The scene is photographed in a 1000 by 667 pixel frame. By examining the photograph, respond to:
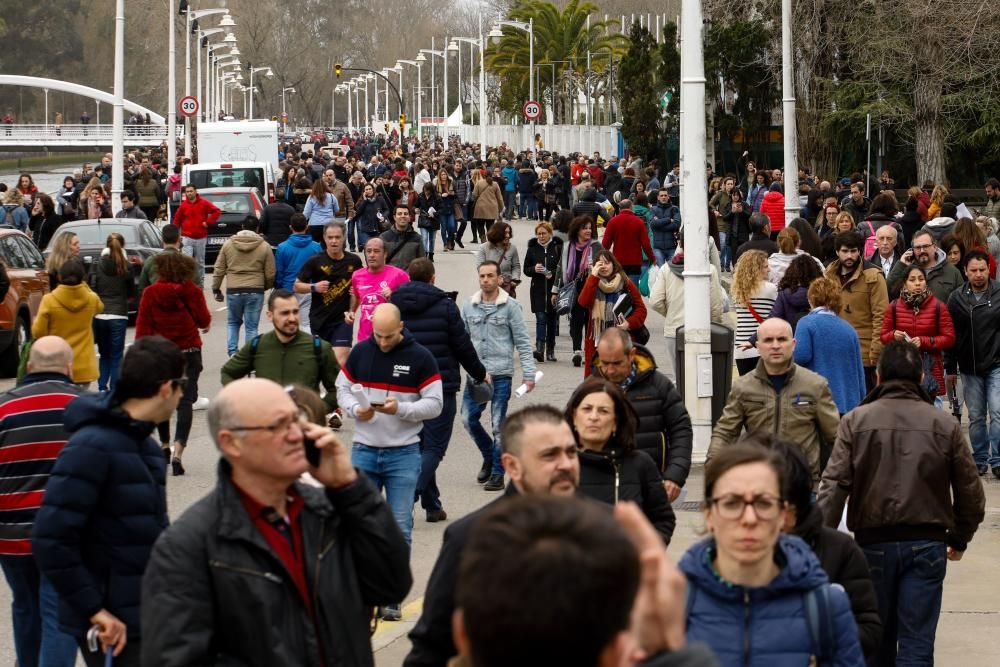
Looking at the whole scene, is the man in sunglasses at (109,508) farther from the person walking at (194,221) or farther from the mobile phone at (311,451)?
the person walking at (194,221)

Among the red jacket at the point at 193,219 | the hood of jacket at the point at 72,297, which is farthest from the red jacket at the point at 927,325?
the red jacket at the point at 193,219

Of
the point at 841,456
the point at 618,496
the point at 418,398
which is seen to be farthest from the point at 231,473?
the point at 418,398

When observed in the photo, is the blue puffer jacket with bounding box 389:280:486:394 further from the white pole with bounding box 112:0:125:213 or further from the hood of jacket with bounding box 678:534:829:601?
the white pole with bounding box 112:0:125:213

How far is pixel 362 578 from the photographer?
4402 mm

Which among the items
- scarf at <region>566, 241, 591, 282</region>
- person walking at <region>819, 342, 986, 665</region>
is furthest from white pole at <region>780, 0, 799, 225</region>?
person walking at <region>819, 342, 986, 665</region>

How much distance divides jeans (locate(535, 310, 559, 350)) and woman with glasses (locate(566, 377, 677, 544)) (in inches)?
468

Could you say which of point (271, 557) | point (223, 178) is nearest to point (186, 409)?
point (271, 557)

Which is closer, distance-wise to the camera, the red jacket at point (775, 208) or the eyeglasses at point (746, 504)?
the eyeglasses at point (746, 504)

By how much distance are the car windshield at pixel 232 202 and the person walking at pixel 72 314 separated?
1601 centimetres

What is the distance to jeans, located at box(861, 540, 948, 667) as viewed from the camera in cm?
680

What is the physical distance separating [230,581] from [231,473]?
312 millimetres

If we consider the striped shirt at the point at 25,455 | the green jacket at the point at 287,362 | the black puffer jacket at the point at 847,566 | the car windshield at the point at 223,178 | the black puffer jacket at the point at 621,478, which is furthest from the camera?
the car windshield at the point at 223,178

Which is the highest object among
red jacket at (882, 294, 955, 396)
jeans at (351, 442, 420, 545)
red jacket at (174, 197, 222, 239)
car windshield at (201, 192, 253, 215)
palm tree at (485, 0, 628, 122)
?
palm tree at (485, 0, 628, 122)

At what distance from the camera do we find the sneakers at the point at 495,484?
12.3 m
